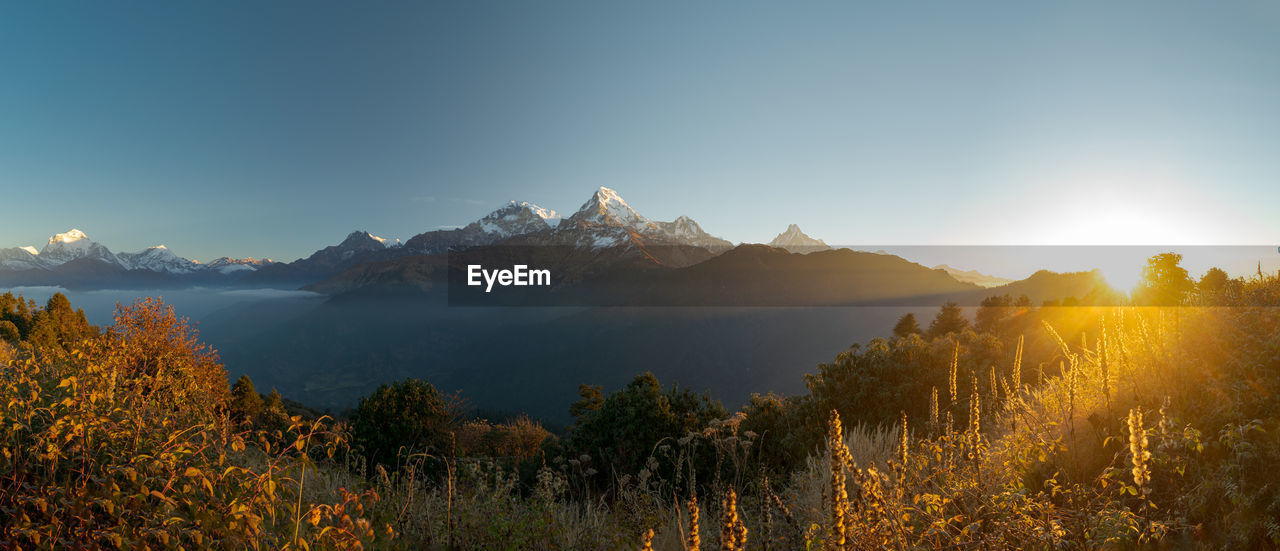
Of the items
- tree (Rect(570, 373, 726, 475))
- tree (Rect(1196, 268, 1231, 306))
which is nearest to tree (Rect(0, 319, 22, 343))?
tree (Rect(570, 373, 726, 475))

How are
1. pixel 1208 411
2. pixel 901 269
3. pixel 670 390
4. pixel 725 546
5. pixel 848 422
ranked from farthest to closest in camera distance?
1. pixel 901 269
2. pixel 670 390
3. pixel 848 422
4. pixel 1208 411
5. pixel 725 546

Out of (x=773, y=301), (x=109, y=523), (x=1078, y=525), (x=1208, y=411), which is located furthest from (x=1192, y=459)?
(x=773, y=301)

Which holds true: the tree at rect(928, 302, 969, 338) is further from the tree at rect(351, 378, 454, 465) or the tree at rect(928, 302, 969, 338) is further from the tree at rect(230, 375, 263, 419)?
the tree at rect(230, 375, 263, 419)

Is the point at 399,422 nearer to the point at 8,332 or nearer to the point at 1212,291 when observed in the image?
the point at 1212,291

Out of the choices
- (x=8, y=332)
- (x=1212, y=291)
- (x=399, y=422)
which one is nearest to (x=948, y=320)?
(x=1212, y=291)

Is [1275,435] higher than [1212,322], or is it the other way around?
[1212,322]

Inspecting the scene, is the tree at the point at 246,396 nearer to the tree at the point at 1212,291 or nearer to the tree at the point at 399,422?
the tree at the point at 399,422

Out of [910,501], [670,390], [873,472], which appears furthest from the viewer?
[670,390]

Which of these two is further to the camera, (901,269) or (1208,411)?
(901,269)

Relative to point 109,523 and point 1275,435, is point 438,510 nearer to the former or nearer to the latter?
point 109,523
